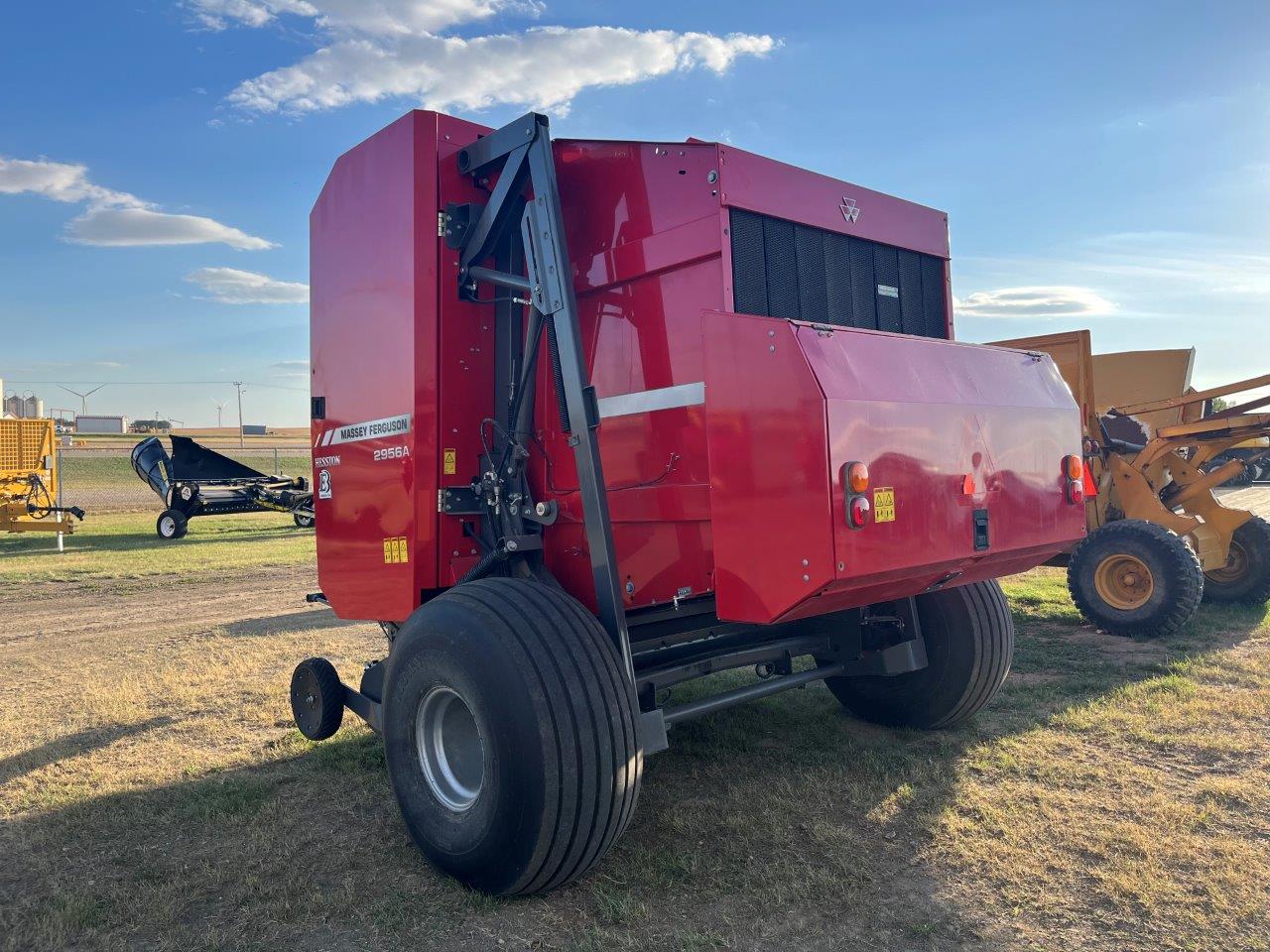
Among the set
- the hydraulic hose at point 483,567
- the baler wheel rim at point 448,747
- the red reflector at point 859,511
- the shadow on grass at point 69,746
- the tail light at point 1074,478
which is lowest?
the shadow on grass at point 69,746

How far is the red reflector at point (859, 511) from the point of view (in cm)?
296

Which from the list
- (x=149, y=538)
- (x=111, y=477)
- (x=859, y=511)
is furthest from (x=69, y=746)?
(x=111, y=477)

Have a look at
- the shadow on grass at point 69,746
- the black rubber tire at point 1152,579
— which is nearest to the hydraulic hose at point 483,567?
the shadow on grass at point 69,746

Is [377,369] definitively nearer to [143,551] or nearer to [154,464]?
[143,551]

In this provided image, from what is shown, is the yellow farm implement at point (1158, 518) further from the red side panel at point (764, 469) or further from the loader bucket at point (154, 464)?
the loader bucket at point (154, 464)

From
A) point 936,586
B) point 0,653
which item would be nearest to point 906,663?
point 936,586

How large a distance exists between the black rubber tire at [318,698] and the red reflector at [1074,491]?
345 cm

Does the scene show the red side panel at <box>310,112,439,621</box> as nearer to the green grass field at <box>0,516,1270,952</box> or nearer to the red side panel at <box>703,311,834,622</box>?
the green grass field at <box>0,516,1270,952</box>

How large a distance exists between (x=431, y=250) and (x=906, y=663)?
2.98 m

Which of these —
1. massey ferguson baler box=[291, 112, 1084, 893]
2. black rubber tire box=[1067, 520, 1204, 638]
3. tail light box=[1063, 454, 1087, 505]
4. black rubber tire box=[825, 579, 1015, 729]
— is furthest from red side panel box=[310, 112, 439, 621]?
black rubber tire box=[1067, 520, 1204, 638]

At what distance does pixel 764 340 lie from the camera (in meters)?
3.08

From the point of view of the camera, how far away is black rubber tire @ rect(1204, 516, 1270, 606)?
8656 mm

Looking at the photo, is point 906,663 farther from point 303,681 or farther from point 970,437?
point 303,681

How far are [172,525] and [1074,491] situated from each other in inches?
605
